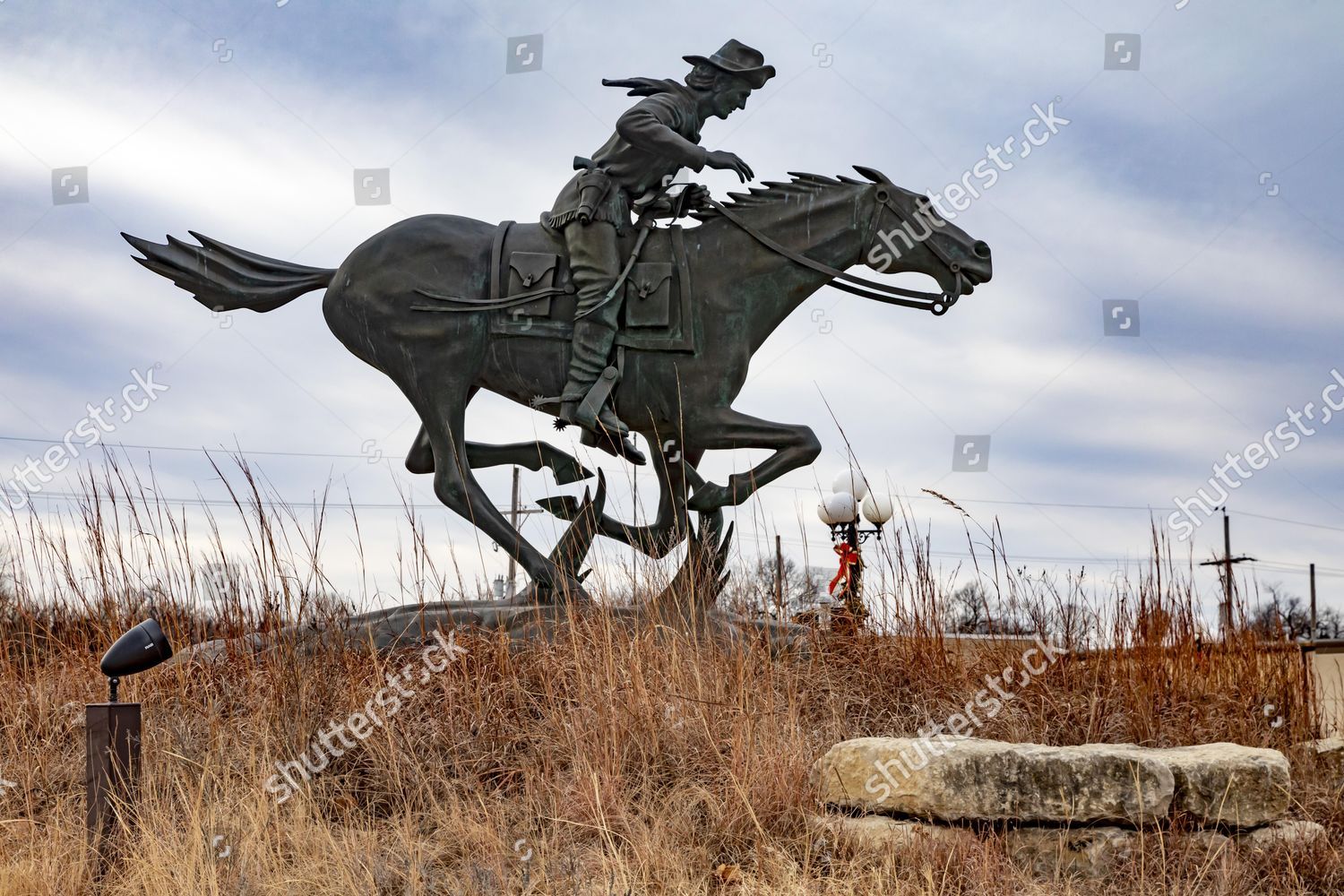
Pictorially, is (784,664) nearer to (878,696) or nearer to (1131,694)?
(878,696)

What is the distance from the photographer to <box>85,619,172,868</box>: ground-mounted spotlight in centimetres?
371

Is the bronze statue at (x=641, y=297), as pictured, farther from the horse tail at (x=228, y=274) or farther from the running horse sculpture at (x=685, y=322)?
the horse tail at (x=228, y=274)

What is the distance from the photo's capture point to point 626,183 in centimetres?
561

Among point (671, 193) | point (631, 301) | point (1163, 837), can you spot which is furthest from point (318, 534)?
point (1163, 837)

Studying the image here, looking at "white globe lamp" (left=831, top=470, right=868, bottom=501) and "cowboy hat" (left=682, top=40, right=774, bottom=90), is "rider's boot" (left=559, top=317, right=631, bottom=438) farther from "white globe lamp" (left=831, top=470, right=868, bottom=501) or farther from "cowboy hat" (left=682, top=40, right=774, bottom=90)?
"white globe lamp" (left=831, top=470, right=868, bottom=501)

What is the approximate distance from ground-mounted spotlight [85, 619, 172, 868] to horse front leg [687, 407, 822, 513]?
246 centimetres

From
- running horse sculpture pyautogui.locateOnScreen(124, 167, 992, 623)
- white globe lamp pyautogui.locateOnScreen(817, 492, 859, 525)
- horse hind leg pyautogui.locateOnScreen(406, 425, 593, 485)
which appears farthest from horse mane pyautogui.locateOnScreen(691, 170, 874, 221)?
white globe lamp pyautogui.locateOnScreen(817, 492, 859, 525)

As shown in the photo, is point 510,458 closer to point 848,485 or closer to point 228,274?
point 228,274

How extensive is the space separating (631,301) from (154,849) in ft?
9.88

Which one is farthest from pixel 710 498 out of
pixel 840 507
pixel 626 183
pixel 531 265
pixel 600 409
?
pixel 840 507

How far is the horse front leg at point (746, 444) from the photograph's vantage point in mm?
5324

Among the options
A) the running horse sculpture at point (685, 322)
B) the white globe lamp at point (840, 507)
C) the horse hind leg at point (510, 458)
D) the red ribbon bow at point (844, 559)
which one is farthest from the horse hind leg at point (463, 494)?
the white globe lamp at point (840, 507)

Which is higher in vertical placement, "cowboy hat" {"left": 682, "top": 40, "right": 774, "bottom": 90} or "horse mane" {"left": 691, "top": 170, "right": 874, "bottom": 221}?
"cowboy hat" {"left": 682, "top": 40, "right": 774, "bottom": 90}

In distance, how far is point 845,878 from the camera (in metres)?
3.18
